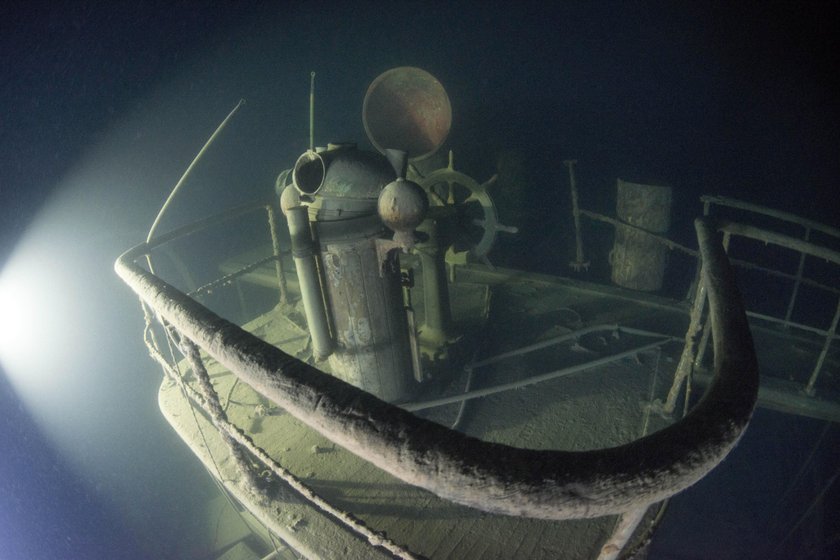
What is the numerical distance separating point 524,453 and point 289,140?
14545mm

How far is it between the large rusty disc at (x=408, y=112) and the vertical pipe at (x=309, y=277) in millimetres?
2936

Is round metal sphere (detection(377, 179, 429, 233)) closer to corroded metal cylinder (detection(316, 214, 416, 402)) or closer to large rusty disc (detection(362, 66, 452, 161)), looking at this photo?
Result: corroded metal cylinder (detection(316, 214, 416, 402))

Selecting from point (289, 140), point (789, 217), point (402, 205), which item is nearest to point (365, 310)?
point (402, 205)

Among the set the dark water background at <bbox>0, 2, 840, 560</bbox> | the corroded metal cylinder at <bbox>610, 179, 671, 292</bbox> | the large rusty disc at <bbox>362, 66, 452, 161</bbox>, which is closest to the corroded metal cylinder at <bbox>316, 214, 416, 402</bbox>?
the large rusty disc at <bbox>362, 66, 452, 161</bbox>

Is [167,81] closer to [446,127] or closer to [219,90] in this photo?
[219,90]

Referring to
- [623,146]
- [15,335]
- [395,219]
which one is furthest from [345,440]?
[15,335]

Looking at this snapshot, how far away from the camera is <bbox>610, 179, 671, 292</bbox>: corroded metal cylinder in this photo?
18.2 feet

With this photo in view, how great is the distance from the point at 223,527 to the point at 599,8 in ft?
41.8

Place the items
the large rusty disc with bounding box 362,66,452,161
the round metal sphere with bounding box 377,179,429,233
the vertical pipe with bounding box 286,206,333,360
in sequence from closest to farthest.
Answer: the round metal sphere with bounding box 377,179,429,233 → the vertical pipe with bounding box 286,206,333,360 → the large rusty disc with bounding box 362,66,452,161

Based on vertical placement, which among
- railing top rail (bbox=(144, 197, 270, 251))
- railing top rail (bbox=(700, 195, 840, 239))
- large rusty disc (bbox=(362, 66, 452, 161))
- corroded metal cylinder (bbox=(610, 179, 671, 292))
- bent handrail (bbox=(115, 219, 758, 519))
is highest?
large rusty disc (bbox=(362, 66, 452, 161))

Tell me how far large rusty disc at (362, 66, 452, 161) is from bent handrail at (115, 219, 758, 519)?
16.4 ft

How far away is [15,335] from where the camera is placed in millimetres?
9172

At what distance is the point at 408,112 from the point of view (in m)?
5.67

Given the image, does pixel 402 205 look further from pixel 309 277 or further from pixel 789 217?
pixel 789 217
